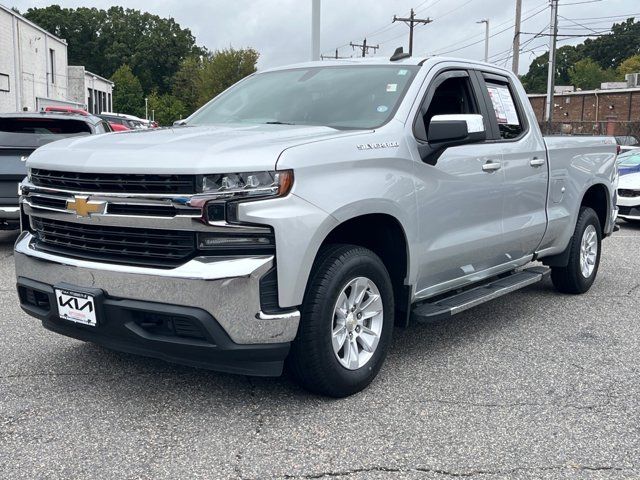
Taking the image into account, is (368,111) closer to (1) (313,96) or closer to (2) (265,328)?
(1) (313,96)

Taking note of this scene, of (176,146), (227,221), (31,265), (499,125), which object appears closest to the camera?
(227,221)

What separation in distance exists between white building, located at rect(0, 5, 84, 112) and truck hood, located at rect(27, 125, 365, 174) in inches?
1428

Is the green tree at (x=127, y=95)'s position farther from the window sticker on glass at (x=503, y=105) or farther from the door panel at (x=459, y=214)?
the door panel at (x=459, y=214)

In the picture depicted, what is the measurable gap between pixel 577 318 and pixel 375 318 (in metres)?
2.62

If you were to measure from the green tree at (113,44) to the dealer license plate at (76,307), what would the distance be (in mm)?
106444

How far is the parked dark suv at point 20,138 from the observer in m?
8.30

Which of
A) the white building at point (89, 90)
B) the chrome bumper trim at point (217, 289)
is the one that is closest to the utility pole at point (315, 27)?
the chrome bumper trim at point (217, 289)

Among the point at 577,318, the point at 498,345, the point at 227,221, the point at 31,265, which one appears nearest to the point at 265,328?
the point at 227,221

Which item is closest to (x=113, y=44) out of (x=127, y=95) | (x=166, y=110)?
→ (x=127, y=95)

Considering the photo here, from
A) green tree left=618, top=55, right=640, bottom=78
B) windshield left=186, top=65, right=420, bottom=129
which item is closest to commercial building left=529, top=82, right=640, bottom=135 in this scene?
green tree left=618, top=55, right=640, bottom=78

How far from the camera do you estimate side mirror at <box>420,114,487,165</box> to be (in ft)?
14.4

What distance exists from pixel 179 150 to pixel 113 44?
365ft

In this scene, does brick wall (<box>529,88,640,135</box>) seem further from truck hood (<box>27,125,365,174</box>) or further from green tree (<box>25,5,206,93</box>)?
green tree (<box>25,5,206,93</box>)

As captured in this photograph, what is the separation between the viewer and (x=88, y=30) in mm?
108500
